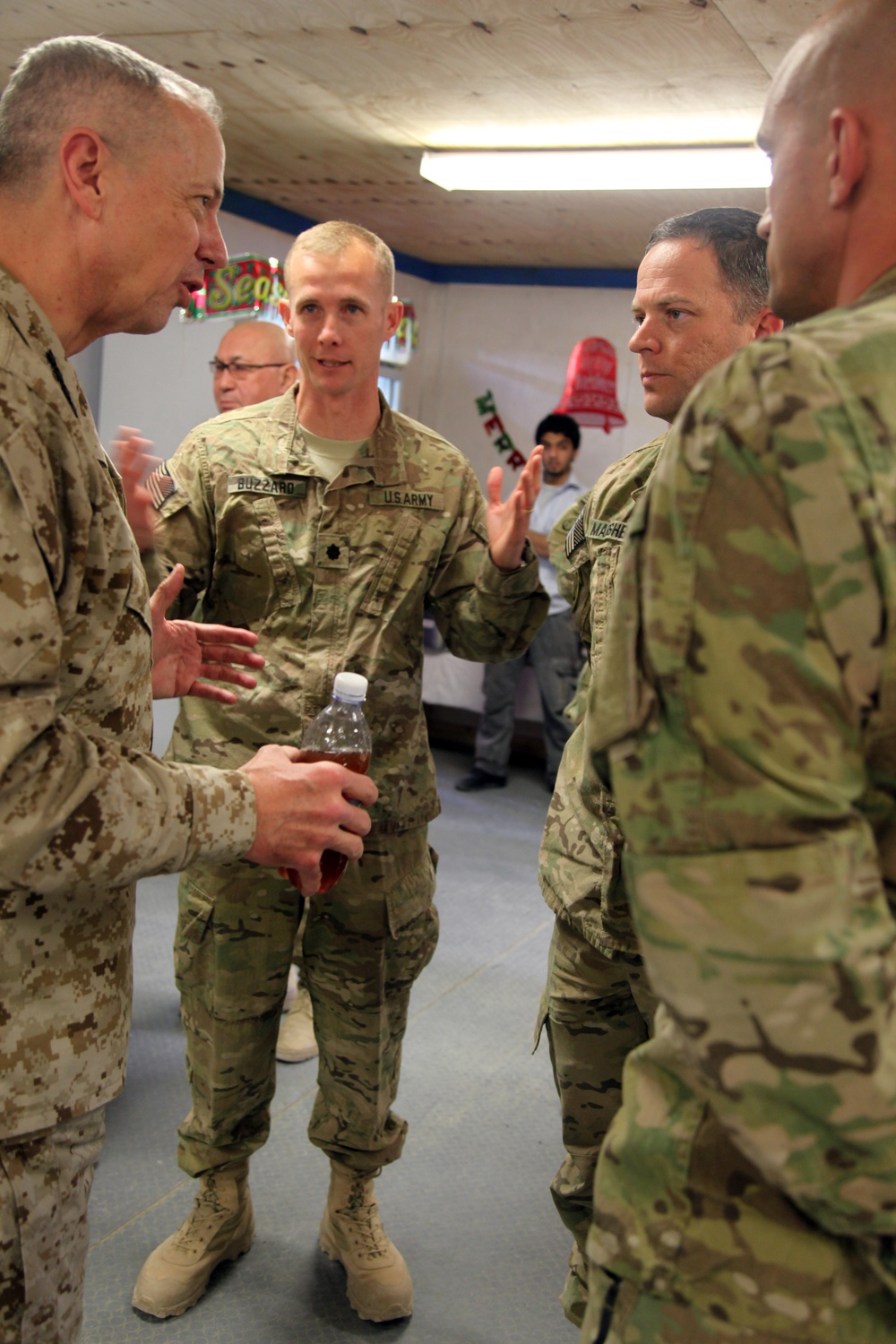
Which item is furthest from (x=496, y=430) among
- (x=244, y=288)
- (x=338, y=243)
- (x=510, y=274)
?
(x=338, y=243)

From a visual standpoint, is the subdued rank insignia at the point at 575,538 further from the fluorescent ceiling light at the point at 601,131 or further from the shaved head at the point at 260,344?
the fluorescent ceiling light at the point at 601,131

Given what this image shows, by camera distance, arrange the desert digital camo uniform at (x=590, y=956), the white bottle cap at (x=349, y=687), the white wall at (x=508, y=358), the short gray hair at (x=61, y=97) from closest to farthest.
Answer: the short gray hair at (x=61, y=97), the white bottle cap at (x=349, y=687), the desert digital camo uniform at (x=590, y=956), the white wall at (x=508, y=358)

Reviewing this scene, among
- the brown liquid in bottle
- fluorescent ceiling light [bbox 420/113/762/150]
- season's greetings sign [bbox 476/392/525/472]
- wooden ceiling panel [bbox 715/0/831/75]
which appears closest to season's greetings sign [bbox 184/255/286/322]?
fluorescent ceiling light [bbox 420/113/762/150]

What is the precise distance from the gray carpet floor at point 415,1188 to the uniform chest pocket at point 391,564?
4.44 feet

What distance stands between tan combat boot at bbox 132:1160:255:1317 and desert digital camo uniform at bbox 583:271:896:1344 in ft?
5.14

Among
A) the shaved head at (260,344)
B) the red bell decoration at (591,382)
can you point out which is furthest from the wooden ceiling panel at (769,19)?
the red bell decoration at (591,382)

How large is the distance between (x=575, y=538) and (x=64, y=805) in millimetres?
1273

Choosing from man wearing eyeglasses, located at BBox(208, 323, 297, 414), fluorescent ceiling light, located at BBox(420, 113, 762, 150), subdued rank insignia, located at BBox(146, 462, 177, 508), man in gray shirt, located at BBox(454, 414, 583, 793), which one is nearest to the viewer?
subdued rank insignia, located at BBox(146, 462, 177, 508)

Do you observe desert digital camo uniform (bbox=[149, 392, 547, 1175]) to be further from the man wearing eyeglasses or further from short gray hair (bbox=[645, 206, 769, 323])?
the man wearing eyeglasses

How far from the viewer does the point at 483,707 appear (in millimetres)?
6348

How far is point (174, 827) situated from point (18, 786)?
18 cm

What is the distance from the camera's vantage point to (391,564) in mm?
2170

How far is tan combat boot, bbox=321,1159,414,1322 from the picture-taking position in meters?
2.11

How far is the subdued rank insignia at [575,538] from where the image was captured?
2.09 metres
